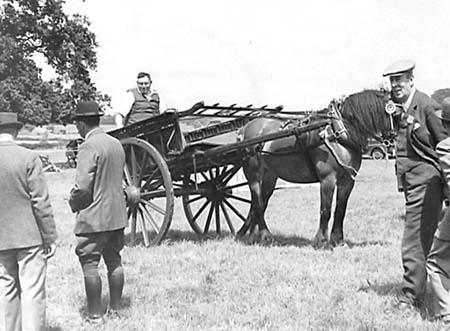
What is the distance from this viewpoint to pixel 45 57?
35.4 metres

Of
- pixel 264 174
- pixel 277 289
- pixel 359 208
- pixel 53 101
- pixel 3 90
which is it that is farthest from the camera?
pixel 53 101

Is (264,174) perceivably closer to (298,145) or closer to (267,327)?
(298,145)

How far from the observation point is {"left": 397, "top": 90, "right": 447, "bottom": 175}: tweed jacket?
5.38m

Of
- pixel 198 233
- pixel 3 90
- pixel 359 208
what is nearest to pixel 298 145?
pixel 198 233

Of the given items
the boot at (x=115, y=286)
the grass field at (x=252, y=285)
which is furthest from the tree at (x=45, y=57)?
the boot at (x=115, y=286)

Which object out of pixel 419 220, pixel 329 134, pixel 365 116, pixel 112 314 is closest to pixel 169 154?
pixel 329 134

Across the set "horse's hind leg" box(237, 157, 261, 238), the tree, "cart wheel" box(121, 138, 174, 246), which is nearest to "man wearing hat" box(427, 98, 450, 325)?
"cart wheel" box(121, 138, 174, 246)

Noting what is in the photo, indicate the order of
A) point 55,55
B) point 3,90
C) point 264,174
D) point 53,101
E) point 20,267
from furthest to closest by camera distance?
point 55,55, point 53,101, point 3,90, point 264,174, point 20,267

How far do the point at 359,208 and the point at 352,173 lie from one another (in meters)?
5.08

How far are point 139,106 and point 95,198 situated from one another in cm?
401

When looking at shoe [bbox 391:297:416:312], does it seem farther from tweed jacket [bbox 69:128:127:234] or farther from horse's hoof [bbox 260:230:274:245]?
horse's hoof [bbox 260:230:274:245]

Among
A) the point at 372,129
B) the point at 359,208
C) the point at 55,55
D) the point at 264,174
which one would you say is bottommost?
the point at 359,208

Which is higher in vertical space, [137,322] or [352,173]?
[352,173]

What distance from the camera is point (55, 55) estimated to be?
115 feet
